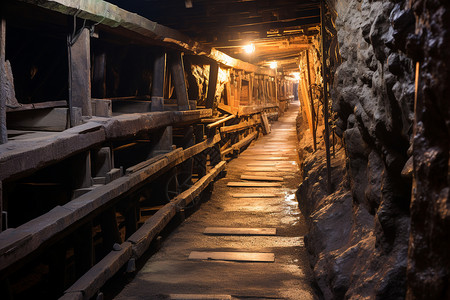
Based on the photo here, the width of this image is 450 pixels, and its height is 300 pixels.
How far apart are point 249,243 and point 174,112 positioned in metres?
2.71

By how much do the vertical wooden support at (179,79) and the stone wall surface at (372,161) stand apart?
156 inches

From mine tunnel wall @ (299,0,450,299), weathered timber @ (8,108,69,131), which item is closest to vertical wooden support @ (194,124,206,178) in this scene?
mine tunnel wall @ (299,0,450,299)

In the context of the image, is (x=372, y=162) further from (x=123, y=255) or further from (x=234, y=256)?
(x=123, y=255)

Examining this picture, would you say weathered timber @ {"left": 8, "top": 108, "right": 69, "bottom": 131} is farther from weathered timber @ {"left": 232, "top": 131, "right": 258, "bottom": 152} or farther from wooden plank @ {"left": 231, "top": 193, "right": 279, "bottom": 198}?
weathered timber @ {"left": 232, "top": 131, "right": 258, "bottom": 152}

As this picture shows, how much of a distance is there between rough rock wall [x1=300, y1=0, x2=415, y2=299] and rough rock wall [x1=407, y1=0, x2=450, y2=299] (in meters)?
0.42

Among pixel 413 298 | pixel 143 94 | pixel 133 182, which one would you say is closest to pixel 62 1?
pixel 133 182

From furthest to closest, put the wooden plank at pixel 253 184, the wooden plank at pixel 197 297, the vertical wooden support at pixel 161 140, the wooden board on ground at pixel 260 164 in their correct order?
the wooden board on ground at pixel 260 164
the wooden plank at pixel 253 184
the vertical wooden support at pixel 161 140
the wooden plank at pixel 197 297

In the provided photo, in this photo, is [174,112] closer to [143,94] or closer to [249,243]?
[143,94]

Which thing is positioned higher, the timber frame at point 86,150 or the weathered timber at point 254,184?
the timber frame at point 86,150

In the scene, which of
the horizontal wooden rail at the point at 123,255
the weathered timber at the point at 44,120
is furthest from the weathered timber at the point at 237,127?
the weathered timber at the point at 44,120

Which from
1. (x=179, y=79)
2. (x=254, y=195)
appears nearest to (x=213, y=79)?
(x=179, y=79)

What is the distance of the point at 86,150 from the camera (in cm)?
488

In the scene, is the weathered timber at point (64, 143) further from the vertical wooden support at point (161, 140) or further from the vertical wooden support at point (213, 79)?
the vertical wooden support at point (213, 79)

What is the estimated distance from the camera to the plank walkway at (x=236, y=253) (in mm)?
5035
